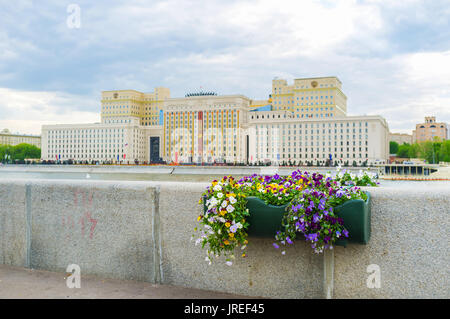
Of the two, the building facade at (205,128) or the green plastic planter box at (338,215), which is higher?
the building facade at (205,128)

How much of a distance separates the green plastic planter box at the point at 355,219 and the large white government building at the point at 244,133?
151 metres

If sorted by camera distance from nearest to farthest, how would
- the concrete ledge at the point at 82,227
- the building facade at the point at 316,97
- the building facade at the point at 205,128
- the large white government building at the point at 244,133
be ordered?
the concrete ledge at the point at 82,227 < the large white government building at the point at 244,133 < the building facade at the point at 316,97 < the building facade at the point at 205,128

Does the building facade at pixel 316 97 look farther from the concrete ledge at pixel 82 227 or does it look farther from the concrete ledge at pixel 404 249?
the concrete ledge at pixel 404 249

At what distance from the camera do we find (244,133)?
172m

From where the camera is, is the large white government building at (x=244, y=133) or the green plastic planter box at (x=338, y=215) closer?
the green plastic planter box at (x=338, y=215)

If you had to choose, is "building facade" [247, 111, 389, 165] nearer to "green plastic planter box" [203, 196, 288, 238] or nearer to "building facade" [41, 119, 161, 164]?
"building facade" [41, 119, 161, 164]

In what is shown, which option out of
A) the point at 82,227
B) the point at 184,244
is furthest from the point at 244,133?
the point at 184,244

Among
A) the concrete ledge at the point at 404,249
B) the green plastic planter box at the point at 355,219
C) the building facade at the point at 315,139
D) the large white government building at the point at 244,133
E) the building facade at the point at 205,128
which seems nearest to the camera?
the green plastic planter box at the point at 355,219

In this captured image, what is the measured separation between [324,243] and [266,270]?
34.2 inches

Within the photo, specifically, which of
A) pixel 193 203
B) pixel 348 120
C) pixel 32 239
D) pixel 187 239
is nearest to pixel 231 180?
pixel 193 203

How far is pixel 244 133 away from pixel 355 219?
168481 mm

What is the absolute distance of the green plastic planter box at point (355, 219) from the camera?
3.61m

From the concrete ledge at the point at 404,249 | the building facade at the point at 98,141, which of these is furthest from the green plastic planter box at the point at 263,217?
the building facade at the point at 98,141
